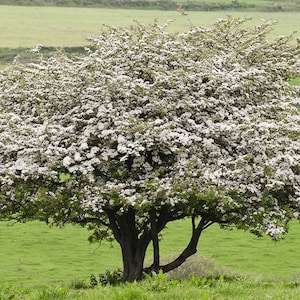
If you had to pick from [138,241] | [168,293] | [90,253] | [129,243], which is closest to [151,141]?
[129,243]

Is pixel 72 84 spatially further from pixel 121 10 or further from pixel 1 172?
pixel 121 10

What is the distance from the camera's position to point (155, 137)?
57.6 ft

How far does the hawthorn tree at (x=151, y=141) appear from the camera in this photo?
1755 centimetres

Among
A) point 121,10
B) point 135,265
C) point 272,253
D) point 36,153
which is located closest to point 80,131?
point 36,153

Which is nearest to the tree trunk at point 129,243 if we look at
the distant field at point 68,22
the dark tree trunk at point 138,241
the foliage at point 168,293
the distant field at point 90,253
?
the dark tree trunk at point 138,241

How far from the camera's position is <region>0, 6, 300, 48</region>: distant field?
4232 inches

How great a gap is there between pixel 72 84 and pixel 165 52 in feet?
8.11

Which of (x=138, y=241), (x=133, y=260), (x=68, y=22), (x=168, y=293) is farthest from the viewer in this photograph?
(x=68, y=22)

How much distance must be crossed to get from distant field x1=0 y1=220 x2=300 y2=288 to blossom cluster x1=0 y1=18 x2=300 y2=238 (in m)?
14.9

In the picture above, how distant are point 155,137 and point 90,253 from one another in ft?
77.2

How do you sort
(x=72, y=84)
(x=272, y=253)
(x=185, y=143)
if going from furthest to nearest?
(x=272, y=253) < (x=72, y=84) < (x=185, y=143)

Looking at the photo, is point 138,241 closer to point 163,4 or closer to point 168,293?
point 168,293

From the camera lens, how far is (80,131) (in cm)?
1847

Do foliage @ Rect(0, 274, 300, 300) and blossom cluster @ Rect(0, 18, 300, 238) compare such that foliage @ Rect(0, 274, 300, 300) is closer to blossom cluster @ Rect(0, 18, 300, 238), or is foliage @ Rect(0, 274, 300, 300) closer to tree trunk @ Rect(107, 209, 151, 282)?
blossom cluster @ Rect(0, 18, 300, 238)
